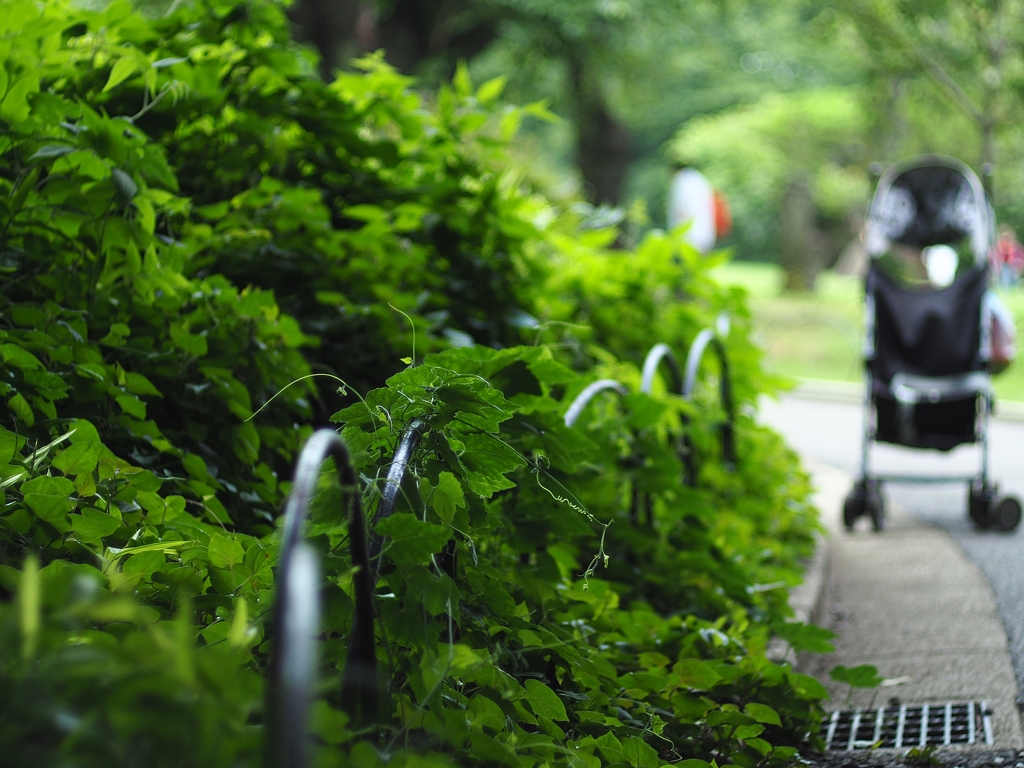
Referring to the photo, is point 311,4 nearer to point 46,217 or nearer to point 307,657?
point 46,217

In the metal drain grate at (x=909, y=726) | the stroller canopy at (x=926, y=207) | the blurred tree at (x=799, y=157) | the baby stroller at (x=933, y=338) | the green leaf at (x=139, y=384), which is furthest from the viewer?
the blurred tree at (x=799, y=157)

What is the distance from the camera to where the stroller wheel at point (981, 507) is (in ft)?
20.2

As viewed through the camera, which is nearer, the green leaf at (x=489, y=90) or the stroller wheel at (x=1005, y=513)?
the green leaf at (x=489, y=90)

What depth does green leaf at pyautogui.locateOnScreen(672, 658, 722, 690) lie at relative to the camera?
254cm

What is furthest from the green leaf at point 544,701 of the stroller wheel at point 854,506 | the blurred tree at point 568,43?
the blurred tree at point 568,43

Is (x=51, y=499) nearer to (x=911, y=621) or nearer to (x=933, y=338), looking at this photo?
(x=911, y=621)

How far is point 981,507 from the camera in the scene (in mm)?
6184

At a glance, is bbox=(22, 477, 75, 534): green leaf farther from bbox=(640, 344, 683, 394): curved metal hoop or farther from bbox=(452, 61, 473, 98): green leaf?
bbox=(452, 61, 473, 98): green leaf

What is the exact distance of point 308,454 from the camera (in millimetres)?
1347

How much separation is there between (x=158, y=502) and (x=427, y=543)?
27.2 inches

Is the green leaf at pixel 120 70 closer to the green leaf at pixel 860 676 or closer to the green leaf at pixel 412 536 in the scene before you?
the green leaf at pixel 412 536

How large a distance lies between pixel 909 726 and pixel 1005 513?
133 inches

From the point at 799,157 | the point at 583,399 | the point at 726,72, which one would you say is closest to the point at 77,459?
the point at 583,399

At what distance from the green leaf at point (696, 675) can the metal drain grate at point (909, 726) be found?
0.56 m
